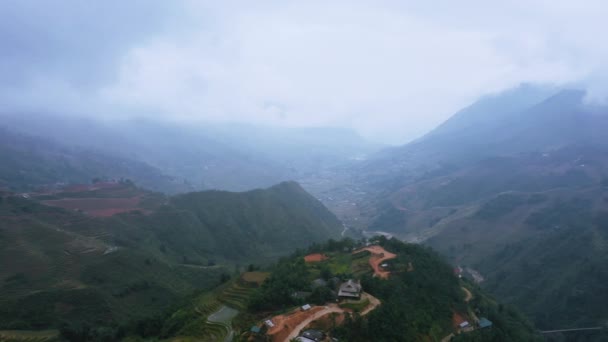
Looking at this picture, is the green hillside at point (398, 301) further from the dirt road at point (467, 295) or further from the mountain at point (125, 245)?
the mountain at point (125, 245)

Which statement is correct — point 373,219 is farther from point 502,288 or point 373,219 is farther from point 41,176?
point 41,176

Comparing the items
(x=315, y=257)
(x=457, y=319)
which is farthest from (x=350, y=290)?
(x=315, y=257)

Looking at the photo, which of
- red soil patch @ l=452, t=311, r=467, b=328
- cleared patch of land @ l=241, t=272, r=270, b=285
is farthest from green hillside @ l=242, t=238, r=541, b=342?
cleared patch of land @ l=241, t=272, r=270, b=285

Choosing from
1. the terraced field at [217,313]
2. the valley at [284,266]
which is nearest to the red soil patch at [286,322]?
the valley at [284,266]

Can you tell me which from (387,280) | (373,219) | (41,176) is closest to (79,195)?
(41,176)

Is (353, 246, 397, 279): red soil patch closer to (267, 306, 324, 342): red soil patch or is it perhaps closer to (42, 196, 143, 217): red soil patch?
(267, 306, 324, 342): red soil patch
